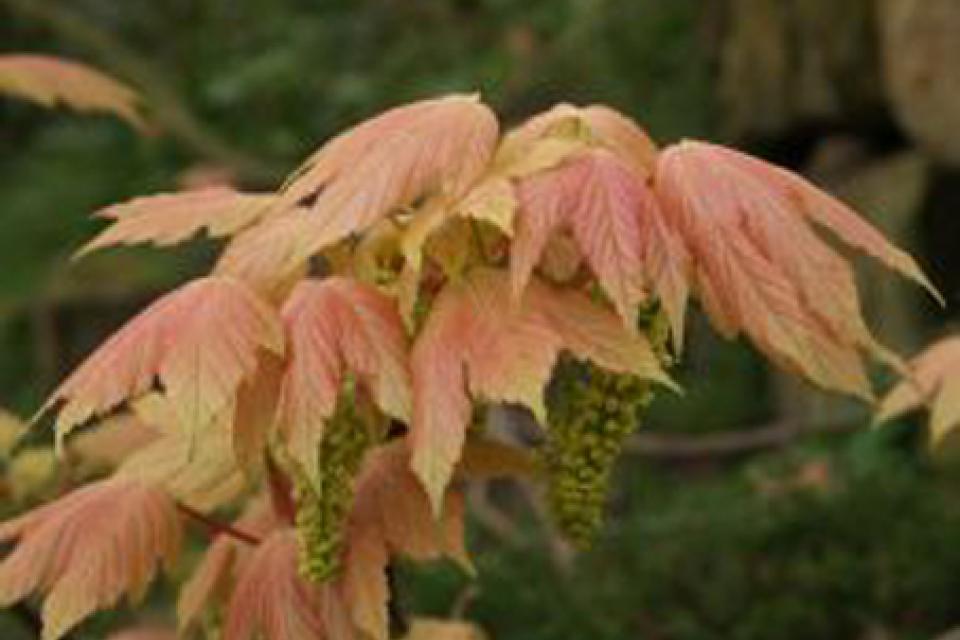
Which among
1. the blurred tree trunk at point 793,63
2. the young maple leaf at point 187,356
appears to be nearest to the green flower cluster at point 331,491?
the young maple leaf at point 187,356

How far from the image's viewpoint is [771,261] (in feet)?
5.88

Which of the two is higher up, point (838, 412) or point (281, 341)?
point (281, 341)

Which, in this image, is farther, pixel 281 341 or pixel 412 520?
pixel 412 520

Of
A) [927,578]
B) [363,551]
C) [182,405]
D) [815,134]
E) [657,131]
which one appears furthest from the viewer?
[657,131]

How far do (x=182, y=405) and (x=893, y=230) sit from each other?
12.2 ft

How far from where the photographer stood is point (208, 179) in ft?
17.8

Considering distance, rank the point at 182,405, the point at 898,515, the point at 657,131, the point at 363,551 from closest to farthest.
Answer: the point at 182,405 < the point at 363,551 < the point at 898,515 < the point at 657,131

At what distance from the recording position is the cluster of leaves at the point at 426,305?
175 centimetres

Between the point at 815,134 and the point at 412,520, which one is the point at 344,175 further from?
the point at 815,134

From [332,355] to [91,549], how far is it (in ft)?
1.35

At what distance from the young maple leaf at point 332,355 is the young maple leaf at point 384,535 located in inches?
6.5

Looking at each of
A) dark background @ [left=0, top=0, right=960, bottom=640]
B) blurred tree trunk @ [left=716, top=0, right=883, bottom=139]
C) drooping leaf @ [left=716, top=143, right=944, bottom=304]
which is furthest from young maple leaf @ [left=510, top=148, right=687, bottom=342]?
blurred tree trunk @ [left=716, top=0, right=883, bottom=139]

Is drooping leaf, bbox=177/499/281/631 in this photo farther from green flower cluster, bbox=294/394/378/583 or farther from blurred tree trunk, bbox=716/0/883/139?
blurred tree trunk, bbox=716/0/883/139

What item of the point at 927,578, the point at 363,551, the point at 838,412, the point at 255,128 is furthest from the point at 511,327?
the point at 255,128
